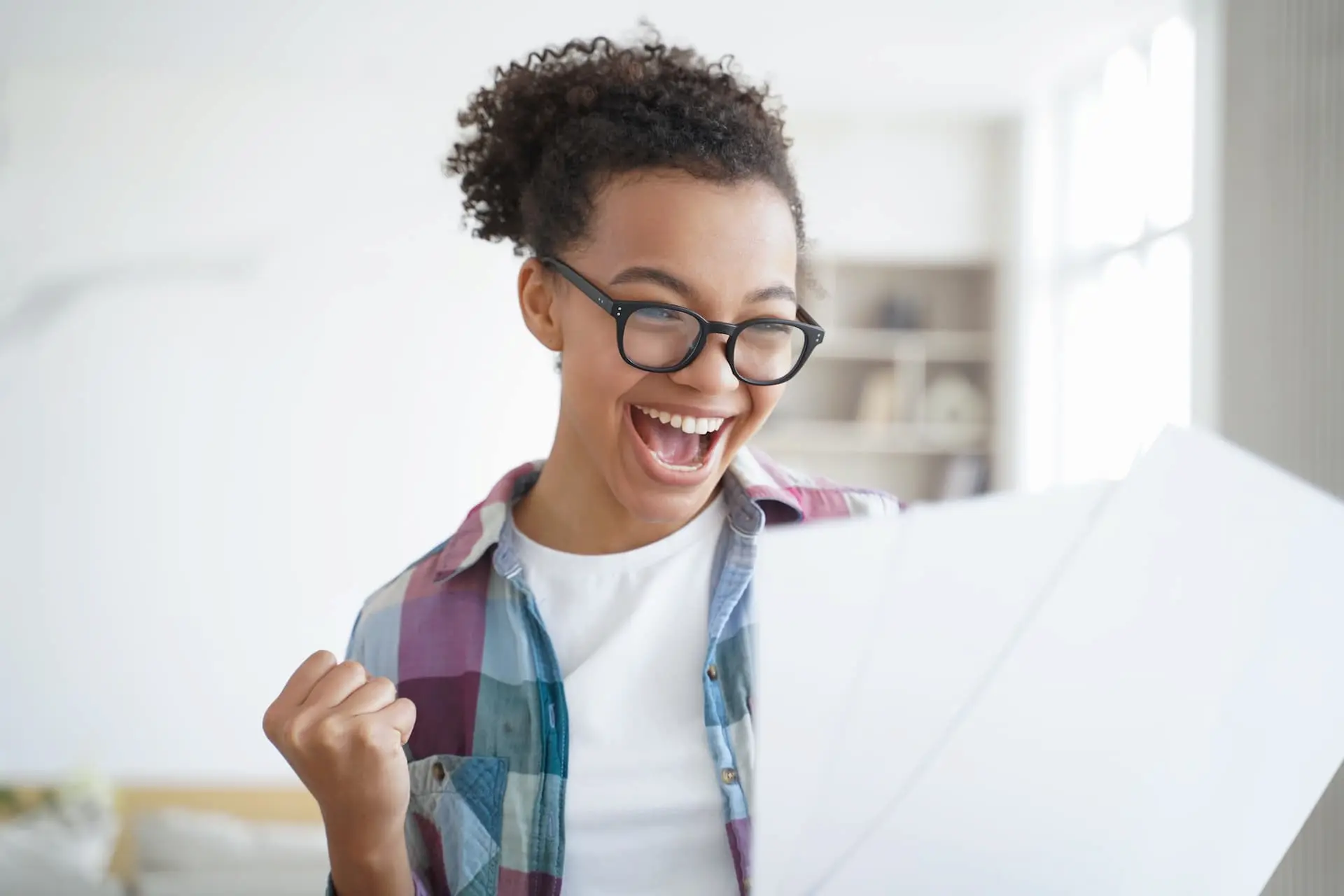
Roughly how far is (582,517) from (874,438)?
4213mm

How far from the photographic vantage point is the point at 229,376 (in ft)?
16.5

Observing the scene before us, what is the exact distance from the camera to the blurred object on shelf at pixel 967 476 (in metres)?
5.20

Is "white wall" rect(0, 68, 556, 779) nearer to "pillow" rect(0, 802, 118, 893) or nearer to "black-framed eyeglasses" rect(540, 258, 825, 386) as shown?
"pillow" rect(0, 802, 118, 893)

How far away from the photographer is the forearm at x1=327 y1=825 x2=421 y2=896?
814mm

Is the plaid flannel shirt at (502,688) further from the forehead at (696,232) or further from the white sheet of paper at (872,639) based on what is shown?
the white sheet of paper at (872,639)

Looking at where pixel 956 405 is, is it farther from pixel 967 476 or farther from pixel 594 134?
pixel 594 134

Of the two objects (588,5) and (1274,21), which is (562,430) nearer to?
(1274,21)

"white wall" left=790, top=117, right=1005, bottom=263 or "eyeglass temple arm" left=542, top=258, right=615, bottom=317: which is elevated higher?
"white wall" left=790, top=117, right=1005, bottom=263

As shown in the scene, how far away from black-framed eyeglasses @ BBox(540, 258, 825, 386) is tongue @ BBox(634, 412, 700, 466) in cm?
7

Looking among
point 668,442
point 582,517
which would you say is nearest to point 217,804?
point 582,517

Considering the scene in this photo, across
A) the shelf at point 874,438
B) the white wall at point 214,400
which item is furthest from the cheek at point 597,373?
the white wall at point 214,400

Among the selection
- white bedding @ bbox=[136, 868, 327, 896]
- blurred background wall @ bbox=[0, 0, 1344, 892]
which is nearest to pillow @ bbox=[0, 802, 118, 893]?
white bedding @ bbox=[136, 868, 327, 896]

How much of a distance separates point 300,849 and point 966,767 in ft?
7.84

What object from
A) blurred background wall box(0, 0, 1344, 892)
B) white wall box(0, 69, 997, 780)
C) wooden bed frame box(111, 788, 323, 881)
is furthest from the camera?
white wall box(0, 69, 997, 780)
